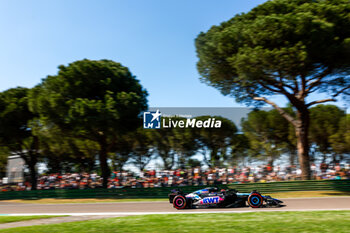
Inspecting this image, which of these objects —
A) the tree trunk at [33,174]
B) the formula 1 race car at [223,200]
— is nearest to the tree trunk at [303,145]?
the formula 1 race car at [223,200]

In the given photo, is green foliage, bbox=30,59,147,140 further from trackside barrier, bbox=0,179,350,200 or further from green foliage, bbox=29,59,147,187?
trackside barrier, bbox=0,179,350,200

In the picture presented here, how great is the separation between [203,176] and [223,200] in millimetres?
8218

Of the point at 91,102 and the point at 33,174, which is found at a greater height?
the point at 91,102

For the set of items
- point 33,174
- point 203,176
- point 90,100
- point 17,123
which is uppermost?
point 90,100

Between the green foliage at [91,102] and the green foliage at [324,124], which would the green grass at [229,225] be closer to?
the green foliage at [91,102]

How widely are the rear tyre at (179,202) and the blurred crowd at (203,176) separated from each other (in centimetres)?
742

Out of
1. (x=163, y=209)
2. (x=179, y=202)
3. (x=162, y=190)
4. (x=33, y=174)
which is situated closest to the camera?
(x=179, y=202)

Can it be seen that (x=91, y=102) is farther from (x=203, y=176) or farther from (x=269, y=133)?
(x=269, y=133)

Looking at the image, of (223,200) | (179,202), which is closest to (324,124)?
(223,200)

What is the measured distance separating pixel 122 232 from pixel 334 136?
72.2 ft

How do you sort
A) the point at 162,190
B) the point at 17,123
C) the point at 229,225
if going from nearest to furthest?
the point at 229,225, the point at 162,190, the point at 17,123

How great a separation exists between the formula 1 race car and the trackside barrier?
6342mm

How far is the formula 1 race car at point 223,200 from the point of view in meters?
10.2

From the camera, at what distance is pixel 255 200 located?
10227 millimetres
